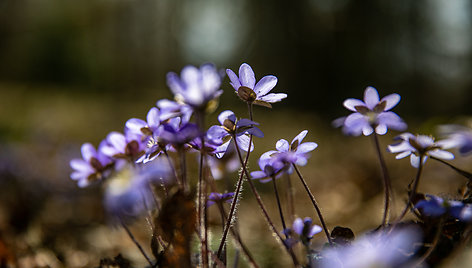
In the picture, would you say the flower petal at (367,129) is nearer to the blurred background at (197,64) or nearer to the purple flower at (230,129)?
the purple flower at (230,129)

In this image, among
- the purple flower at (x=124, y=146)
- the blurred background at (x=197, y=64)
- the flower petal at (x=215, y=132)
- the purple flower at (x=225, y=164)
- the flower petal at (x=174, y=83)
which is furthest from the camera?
the blurred background at (x=197, y=64)

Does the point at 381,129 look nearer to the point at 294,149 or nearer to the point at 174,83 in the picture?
the point at 294,149

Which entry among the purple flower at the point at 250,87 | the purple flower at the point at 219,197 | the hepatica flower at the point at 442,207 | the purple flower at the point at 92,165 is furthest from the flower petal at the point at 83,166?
the hepatica flower at the point at 442,207

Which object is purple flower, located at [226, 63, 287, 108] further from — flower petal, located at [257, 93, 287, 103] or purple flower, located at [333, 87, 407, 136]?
purple flower, located at [333, 87, 407, 136]

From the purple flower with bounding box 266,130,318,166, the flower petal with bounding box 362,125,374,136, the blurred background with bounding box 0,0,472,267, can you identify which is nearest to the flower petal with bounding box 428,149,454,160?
the flower petal with bounding box 362,125,374,136

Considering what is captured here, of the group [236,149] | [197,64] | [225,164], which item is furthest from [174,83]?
[197,64]
